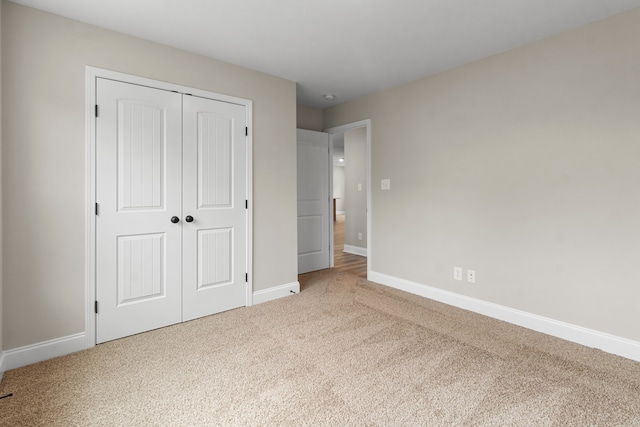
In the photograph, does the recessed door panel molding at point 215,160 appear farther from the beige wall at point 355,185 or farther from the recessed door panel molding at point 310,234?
the beige wall at point 355,185

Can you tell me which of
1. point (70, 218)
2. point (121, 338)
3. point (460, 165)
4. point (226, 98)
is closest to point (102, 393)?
point (121, 338)

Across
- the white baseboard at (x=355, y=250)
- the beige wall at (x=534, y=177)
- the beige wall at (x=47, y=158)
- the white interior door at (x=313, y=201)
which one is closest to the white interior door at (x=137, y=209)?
the beige wall at (x=47, y=158)

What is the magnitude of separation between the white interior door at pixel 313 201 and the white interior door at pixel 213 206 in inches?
55.0

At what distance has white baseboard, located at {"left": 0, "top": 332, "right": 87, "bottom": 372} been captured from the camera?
2.04m

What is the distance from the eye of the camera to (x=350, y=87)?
3725 mm

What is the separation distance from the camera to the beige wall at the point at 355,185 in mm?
5867

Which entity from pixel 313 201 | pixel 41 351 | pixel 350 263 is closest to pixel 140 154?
pixel 41 351

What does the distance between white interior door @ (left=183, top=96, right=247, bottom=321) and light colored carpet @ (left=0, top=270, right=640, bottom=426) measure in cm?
32

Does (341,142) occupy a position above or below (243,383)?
above

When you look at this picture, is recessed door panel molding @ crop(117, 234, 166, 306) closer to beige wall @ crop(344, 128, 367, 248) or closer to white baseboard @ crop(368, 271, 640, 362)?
white baseboard @ crop(368, 271, 640, 362)

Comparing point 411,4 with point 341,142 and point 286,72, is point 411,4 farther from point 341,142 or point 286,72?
point 341,142

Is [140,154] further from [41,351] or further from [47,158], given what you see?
[41,351]

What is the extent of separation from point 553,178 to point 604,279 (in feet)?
2.75

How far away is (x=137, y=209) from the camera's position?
2.52 m
